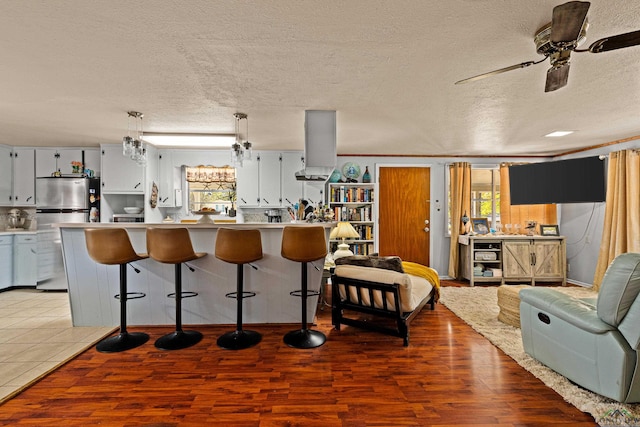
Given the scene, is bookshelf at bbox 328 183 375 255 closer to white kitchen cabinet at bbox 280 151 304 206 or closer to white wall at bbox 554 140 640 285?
white kitchen cabinet at bbox 280 151 304 206

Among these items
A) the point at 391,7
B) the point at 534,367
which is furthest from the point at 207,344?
the point at 391,7

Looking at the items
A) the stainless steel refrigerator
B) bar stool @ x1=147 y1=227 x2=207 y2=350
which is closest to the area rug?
bar stool @ x1=147 y1=227 x2=207 y2=350

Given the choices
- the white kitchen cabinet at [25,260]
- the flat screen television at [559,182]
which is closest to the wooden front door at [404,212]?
the flat screen television at [559,182]

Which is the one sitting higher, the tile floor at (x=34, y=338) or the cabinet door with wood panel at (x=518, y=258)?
the cabinet door with wood panel at (x=518, y=258)

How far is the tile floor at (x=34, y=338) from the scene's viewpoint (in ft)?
7.58

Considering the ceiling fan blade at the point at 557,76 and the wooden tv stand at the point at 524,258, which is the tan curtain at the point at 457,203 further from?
the ceiling fan blade at the point at 557,76

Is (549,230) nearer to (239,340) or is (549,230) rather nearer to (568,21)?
(568,21)

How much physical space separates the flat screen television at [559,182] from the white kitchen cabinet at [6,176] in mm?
8216

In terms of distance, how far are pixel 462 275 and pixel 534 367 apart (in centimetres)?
322

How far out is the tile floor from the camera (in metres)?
2.31

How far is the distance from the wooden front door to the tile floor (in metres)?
4.30

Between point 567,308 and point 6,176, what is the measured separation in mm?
7168

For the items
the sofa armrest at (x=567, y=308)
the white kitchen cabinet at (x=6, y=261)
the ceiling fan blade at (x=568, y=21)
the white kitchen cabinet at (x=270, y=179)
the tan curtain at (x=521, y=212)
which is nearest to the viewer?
the ceiling fan blade at (x=568, y=21)

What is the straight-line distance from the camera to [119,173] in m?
4.65
